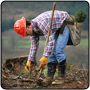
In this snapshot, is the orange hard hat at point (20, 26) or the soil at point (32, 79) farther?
the soil at point (32, 79)

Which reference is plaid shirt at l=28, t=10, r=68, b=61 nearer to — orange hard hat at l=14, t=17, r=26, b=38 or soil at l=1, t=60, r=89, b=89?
orange hard hat at l=14, t=17, r=26, b=38

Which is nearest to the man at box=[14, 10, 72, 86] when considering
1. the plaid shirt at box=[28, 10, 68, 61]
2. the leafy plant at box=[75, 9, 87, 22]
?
the plaid shirt at box=[28, 10, 68, 61]

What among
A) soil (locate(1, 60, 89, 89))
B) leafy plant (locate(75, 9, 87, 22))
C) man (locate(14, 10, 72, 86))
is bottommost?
soil (locate(1, 60, 89, 89))

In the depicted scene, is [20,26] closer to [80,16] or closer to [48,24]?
[48,24]

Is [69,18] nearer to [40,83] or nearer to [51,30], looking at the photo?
[51,30]

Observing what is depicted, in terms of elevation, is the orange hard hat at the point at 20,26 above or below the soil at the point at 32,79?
above

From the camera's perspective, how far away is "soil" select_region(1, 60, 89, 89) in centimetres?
256

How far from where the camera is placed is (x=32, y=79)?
282cm

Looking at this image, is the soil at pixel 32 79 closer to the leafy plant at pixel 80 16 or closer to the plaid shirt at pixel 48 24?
the plaid shirt at pixel 48 24

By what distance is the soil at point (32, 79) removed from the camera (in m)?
2.56

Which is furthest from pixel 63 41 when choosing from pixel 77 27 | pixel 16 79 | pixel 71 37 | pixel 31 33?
pixel 16 79

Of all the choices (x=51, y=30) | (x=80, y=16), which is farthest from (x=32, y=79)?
(x=80, y=16)

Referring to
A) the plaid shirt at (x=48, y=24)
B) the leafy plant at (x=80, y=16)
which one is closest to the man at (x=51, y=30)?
the plaid shirt at (x=48, y=24)

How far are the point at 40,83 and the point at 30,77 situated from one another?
1.57 ft
